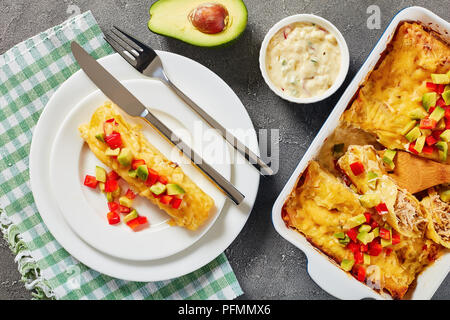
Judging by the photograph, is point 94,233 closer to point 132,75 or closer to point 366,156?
point 132,75

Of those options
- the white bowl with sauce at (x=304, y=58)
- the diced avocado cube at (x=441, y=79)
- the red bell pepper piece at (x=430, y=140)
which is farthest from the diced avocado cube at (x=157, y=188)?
the diced avocado cube at (x=441, y=79)

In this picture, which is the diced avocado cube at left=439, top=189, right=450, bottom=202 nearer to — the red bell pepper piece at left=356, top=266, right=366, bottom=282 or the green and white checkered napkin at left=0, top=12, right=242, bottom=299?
the red bell pepper piece at left=356, top=266, right=366, bottom=282

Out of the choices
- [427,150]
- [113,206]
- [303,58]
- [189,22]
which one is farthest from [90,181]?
[427,150]

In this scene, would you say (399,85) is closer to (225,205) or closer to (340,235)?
(340,235)

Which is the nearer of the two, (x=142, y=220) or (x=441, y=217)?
(x=441, y=217)

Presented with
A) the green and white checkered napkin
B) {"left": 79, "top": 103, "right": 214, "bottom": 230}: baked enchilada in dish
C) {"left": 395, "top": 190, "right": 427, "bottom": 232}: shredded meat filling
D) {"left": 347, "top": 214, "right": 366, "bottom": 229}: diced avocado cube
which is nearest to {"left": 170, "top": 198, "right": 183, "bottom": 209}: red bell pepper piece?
{"left": 79, "top": 103, "right": 214, "bottom": 230}: baked enchilada in dish

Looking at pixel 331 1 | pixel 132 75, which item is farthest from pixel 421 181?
pixel 132 75
